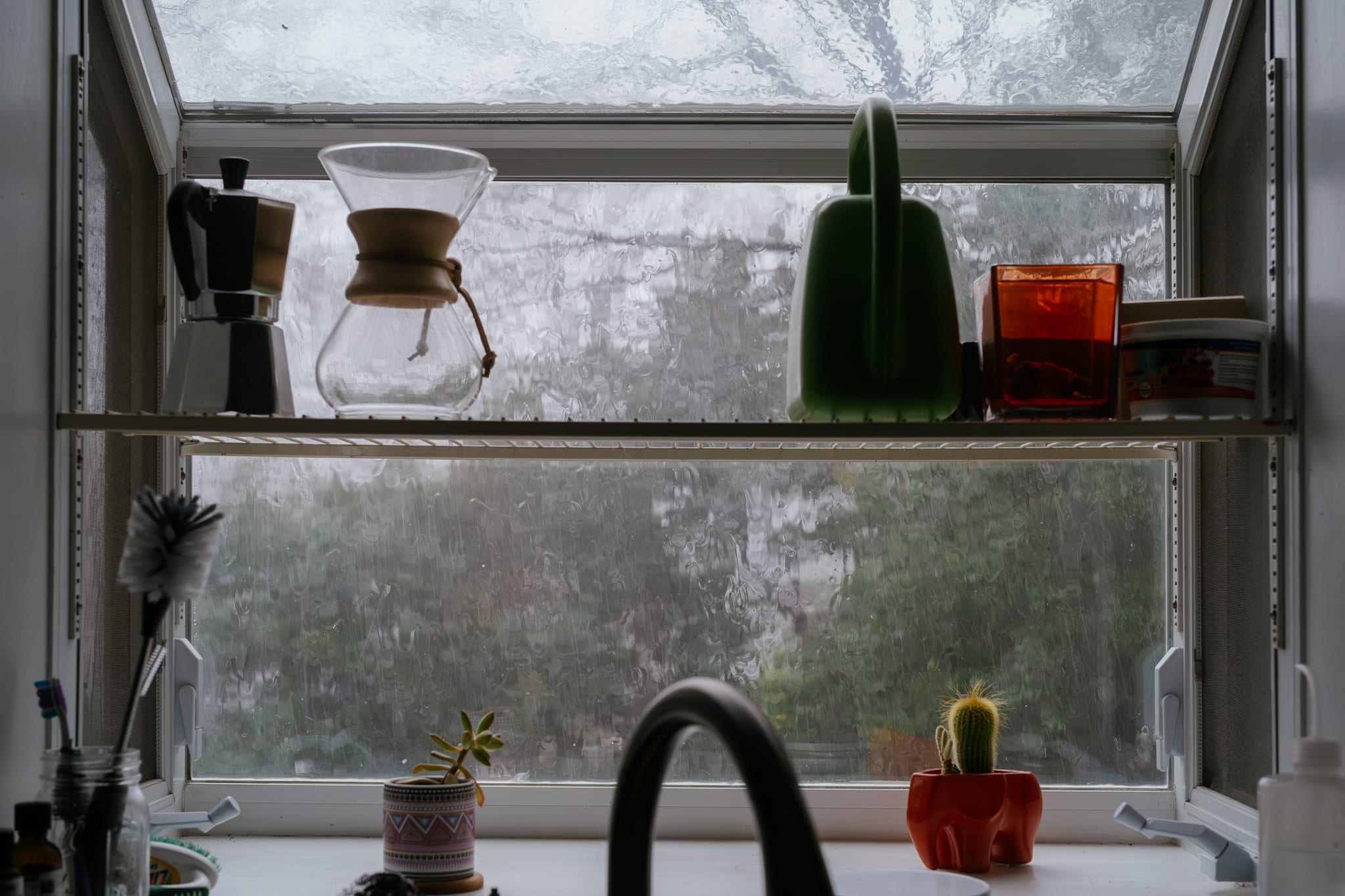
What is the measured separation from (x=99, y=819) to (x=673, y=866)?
605mm

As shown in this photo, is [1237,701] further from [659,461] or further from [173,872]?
[173,872]

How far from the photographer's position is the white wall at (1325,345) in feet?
3.22

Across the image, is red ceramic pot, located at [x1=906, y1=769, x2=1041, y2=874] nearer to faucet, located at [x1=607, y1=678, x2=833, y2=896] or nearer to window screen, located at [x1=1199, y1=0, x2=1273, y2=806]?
window screen, located at [x1=1199, y1=0, x2=1273, y2=806]

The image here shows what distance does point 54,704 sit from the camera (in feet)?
2.99

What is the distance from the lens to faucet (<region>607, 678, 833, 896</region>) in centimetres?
48

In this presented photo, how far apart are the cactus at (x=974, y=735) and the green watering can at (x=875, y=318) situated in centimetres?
36

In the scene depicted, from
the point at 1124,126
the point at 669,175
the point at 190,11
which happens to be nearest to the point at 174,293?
the point at 190,11

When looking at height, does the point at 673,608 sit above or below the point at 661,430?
below

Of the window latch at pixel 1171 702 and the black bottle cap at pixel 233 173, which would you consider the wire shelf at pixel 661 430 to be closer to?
the black bottle cap at pixel 233 173

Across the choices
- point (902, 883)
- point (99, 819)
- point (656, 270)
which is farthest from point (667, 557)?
point (99, 819)

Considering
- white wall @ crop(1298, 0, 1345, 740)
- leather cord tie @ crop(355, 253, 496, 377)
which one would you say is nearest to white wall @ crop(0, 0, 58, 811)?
leather cord tie @ crop(355, 253, 496, 377)

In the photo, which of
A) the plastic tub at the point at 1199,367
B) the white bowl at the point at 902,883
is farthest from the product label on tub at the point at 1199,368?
the white bowl at the point at 902,883

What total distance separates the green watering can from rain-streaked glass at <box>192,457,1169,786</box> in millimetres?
367

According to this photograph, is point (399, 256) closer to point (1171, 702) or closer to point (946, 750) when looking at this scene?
point (946, 750)
